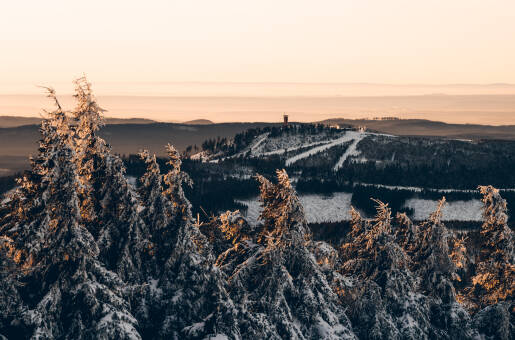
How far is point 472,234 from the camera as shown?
120 m

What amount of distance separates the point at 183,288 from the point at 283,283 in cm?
404

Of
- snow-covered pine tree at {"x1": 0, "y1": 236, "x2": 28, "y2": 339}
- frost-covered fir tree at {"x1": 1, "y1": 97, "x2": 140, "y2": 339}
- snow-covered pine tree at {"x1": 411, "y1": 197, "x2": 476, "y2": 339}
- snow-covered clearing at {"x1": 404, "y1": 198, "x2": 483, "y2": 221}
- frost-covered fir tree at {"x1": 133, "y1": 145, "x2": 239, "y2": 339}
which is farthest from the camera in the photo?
snow-covered clearing at {"x1": 404, "y1": 198, "x2": 483, "y2": 221}

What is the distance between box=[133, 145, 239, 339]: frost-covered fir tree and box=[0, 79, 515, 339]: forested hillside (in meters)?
0.05

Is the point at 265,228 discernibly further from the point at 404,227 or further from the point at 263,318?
the point at 404,227

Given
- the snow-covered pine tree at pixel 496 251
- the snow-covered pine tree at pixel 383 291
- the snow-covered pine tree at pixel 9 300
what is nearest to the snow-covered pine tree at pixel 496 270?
the snow-covered pine tree at pixel 496 251

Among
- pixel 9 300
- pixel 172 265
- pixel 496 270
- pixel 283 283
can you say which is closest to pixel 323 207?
pixel 496 270

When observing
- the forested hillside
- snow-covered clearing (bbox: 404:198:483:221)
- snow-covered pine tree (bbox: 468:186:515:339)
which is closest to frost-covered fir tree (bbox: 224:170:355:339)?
the forested hillside

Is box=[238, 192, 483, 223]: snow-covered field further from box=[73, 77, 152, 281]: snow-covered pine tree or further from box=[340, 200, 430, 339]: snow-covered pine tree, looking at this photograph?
box=[73, 77, 152, 281]: snow-covered pine tree

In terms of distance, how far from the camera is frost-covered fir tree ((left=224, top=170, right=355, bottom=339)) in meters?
22.7

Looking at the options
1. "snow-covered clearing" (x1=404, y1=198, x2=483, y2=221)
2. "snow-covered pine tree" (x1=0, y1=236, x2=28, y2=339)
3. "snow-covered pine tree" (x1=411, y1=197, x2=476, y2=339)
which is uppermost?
"snow-covered pine tree" (x1=0, y1=236, x2=28, y2=339)

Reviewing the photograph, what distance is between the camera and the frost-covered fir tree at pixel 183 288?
70.3ft

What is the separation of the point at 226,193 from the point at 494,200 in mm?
148359

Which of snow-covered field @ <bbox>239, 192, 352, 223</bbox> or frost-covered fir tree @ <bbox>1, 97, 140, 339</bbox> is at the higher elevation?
frost-covered fir tree @ <bbox>1, 97, 140, 339</bbox>

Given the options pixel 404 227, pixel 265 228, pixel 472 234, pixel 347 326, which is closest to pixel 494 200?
pixel 404 227
